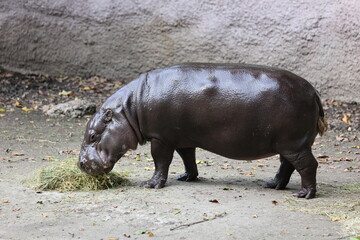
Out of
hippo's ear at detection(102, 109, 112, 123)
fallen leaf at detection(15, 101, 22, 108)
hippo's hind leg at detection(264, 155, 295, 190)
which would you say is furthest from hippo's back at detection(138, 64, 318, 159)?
fallen leaf at detection(15, 101, 22, 108)

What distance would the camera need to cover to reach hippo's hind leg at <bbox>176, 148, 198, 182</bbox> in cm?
686

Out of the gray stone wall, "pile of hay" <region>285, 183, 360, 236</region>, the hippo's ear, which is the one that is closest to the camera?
"pile of hay" <region>285, 183, 360, 236</region>

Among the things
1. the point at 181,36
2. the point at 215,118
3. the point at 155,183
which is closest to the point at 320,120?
the point at 215,118

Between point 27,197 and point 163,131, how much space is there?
1.41m

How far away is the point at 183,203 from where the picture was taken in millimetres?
5809

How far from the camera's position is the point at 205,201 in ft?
19.4

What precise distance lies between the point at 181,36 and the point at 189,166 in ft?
17.4

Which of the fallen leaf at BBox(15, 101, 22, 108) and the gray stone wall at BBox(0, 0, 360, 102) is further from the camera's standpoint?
the fallen leaf at BBox(15, 101, 22, 108)

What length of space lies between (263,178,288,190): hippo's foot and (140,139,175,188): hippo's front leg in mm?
1027

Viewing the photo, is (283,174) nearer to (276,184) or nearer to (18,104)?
(276,184)

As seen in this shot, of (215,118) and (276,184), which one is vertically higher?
(215,118)

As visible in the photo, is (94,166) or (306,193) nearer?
(306,193)

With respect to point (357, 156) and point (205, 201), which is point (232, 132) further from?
point (357, 156)

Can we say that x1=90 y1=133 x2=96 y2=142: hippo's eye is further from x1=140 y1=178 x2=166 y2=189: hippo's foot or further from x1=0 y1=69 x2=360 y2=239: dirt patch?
x1=140 y1=178 x2=166 y2=189: hippo's foot
